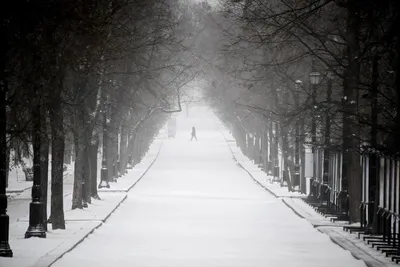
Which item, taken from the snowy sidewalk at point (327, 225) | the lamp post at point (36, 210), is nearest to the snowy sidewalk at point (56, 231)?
the lamp post at point (36, 210)

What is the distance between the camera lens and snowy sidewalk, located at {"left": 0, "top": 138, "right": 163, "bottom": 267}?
19.6m

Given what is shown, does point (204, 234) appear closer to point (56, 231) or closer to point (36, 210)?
point (56, 231)

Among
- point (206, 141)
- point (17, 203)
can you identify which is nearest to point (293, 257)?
point (17, 203)

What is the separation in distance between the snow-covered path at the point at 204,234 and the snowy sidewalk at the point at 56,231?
1.00ft

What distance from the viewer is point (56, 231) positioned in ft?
85.5

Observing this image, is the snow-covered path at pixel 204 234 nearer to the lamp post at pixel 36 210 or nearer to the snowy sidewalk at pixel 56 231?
the snowy sidewalk at pixel 56 231

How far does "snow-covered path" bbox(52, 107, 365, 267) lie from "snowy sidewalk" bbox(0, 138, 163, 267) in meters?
0.31

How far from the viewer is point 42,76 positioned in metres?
19.3

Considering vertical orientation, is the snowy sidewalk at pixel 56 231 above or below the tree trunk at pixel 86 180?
below

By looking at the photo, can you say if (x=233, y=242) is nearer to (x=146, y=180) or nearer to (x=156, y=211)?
(x=156, y=211)

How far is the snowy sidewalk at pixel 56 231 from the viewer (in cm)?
1958

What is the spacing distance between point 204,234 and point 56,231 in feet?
11.7

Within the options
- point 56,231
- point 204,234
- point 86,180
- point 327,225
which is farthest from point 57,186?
point 86,180

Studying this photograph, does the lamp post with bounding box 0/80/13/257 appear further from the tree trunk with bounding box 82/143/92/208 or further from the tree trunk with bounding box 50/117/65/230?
the tree trunk with bounding box 82/143/92/208
